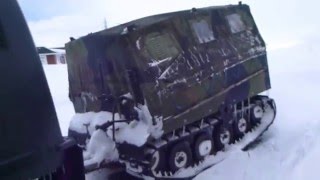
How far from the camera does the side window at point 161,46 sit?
6.34 m

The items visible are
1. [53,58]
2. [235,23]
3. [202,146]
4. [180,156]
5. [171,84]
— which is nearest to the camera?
[171,84]

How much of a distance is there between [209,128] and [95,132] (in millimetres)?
1811

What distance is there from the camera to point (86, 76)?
697cm

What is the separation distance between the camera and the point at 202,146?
7.03 meters

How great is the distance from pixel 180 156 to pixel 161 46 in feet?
5.33

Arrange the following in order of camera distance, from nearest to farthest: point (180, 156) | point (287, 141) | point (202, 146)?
point (180, 156), point (202, 146), point (287, 141)

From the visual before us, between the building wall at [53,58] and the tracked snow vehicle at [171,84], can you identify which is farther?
the building wall at [53,58]

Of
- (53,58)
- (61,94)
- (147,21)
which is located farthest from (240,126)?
(53,58)

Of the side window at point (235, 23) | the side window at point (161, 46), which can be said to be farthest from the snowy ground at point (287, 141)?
the side window at point (235, 23)

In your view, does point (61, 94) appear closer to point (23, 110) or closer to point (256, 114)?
point (256, 114)

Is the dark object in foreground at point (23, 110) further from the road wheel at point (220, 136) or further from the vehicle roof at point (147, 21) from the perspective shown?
the road wheel at point (220, 136)

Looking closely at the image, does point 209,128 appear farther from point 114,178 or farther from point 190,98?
point 114,178

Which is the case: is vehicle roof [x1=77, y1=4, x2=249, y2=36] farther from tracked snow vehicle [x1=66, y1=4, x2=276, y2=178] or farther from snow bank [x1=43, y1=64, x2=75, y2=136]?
snow bank [x1=43, y1=64, x2=75, y2=136]

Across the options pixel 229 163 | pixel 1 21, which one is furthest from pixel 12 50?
pixel 229 163
